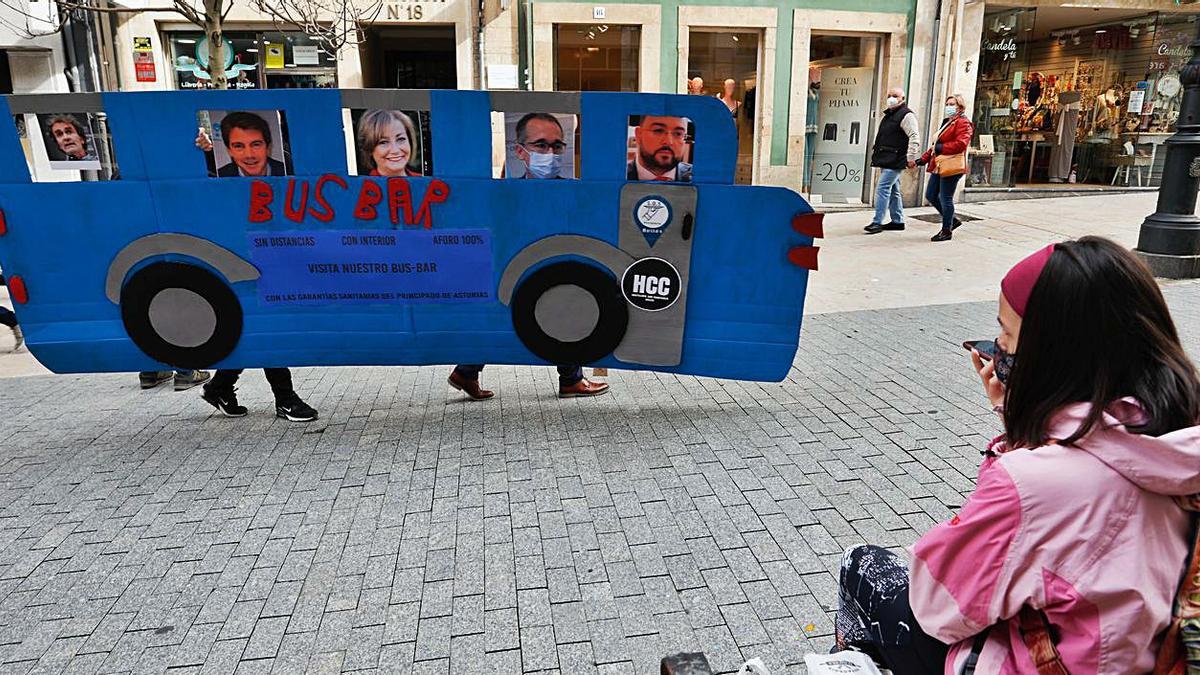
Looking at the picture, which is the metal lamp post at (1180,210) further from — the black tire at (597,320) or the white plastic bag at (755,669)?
the white plastic bag at (755,669)

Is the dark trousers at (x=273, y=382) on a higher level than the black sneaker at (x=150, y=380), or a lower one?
higher

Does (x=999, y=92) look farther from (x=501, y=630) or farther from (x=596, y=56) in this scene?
(x=501, y=630)

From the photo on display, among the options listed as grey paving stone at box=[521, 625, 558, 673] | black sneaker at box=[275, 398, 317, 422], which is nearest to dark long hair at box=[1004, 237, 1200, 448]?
grey paving stone at box=[521, 625, 558, 673]

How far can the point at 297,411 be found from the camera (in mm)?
4875

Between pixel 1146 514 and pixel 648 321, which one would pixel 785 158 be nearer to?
pixel 648 321

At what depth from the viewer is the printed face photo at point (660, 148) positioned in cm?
416

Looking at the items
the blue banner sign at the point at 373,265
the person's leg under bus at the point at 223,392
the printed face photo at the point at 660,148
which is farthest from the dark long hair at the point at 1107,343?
the person's leg under bus at the point at 223,392

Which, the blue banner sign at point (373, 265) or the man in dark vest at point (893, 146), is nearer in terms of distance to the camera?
the blue banner sign at point (373, 265)

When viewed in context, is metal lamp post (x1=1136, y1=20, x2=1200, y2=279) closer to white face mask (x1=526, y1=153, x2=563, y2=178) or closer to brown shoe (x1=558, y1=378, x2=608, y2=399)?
brown shoe (x1=558, y1=378, x2=608, y2=399)

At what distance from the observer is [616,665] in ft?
8.67

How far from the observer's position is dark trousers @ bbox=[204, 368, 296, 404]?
4801 mm

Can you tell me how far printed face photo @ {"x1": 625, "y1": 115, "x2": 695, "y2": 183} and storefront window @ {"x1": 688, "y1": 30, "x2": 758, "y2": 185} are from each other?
1065 cm

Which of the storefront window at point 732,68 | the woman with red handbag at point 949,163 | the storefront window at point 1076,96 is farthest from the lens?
the storefront window at point 1076,96

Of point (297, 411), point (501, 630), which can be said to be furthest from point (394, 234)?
point (501, 630)
